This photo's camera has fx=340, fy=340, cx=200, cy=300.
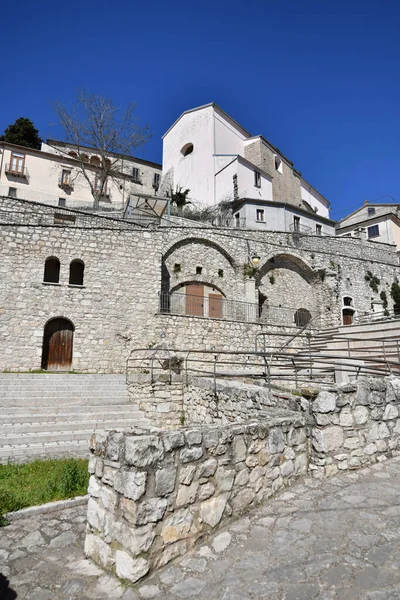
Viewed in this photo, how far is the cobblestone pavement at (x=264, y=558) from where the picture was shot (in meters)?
2.40

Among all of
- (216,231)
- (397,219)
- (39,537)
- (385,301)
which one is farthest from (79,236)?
(397,219)

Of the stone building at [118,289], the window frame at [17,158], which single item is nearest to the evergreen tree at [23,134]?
the window frame at [17,158]

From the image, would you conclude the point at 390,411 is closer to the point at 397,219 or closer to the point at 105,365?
the point at 105,365

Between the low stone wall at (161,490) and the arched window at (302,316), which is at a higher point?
the arched window at (302,316)

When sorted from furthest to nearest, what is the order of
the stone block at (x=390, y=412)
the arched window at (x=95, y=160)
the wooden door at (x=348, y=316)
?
the arched window at (x=95, y=160) → the wooden door at (x=348, y=316) → the stone block at (x=390, y=412)

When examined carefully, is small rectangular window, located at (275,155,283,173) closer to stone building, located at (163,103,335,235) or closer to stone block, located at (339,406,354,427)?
stone building, located at (163,103,335,235)

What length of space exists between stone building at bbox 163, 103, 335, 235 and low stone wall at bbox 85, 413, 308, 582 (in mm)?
23701

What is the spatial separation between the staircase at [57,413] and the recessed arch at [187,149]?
87.9 ft

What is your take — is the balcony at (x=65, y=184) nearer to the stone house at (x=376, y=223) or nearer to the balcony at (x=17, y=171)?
the balcony at (x=17, y=171)

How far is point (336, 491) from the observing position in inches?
151

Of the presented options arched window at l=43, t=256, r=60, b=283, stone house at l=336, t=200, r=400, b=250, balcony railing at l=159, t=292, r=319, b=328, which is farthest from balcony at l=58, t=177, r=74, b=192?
stone house at l=336, t=200, r=400, b=250

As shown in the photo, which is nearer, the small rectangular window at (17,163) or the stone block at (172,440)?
the stone block at (172,440)

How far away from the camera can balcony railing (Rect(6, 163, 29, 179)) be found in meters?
28.6

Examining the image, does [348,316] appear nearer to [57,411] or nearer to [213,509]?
[57,411]
